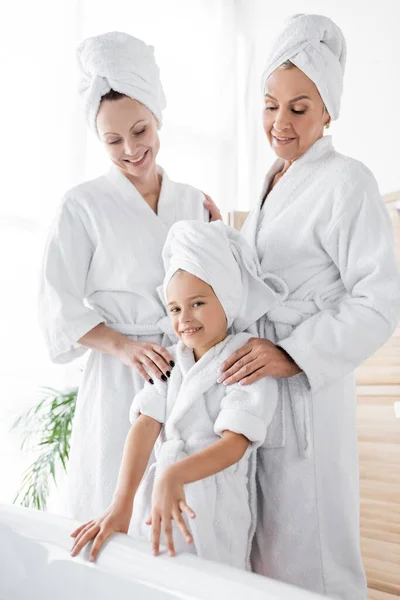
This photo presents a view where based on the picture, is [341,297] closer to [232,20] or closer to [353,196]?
[353,196]

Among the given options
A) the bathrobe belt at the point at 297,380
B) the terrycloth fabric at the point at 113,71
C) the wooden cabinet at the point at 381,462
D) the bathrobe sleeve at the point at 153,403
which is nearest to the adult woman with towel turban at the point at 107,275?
the terrycloth fabric at the point at 113,71

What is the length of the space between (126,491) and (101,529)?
0.38 feet

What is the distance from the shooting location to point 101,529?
1215 mm

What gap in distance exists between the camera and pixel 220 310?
1.44m

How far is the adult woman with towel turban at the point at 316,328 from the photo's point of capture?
140cm

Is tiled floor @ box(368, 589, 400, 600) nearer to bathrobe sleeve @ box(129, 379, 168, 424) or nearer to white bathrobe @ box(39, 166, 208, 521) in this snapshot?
white bathrobe @ box(39, 166, 208, 521)

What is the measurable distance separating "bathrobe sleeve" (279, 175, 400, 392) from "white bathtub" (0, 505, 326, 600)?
484 millimetres

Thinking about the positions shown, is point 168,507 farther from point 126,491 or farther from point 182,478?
point 126,491

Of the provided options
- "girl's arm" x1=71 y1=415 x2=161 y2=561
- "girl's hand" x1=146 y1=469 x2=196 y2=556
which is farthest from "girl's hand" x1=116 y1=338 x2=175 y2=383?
"girl's hand" x1=146 y1=469 x2=196 y2=556

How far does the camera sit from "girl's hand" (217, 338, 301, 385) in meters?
1.37

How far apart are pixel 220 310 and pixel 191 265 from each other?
4.3 inches

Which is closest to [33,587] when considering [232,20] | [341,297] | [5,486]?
[341,297]

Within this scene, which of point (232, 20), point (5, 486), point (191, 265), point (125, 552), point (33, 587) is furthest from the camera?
point (232, 20)

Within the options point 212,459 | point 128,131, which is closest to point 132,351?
point 212,459
